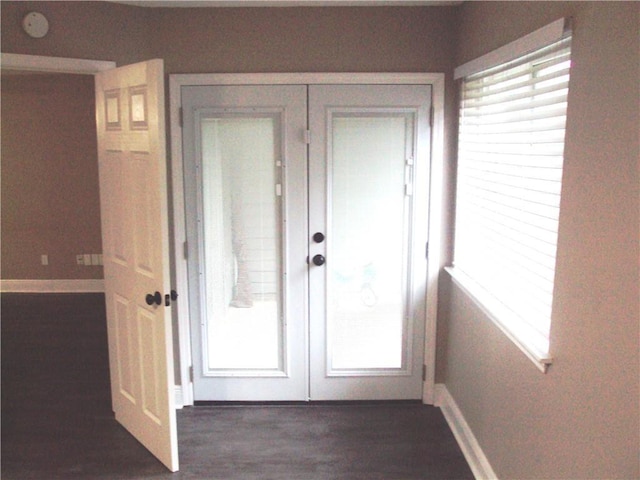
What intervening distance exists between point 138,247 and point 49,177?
365cm

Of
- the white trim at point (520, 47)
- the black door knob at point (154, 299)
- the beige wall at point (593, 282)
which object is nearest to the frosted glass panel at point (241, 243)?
the black door knob at point (154, 299)

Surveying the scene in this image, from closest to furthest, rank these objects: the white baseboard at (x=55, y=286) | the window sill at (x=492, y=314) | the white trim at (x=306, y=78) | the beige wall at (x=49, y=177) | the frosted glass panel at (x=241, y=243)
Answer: the window sill at (x=492, y=314) → the white trim at (x=306, y=78) → the frosted glass panel at (x=241, y=243) → the beige wall at (x=49, y=177) → the white baseboard at (x=55, y=286)

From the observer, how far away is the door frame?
10.2 feet

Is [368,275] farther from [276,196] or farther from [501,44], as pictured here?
[501,44]

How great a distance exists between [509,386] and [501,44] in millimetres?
1501

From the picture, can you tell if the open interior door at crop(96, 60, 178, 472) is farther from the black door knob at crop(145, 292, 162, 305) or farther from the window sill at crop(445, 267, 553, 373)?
the window sill at crop(445, 267, 553, 373)

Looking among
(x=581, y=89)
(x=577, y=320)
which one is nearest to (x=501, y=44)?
(x=581, y=89)

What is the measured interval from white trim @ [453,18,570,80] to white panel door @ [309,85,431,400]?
19.7 inches

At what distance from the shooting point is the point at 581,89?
1.69 metres

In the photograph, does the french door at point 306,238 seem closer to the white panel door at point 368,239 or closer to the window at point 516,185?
the white panel door at point 368,239

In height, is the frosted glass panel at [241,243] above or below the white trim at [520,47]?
below

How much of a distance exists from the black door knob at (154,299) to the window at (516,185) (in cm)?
156

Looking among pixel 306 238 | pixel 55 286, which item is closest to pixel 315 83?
pixel 306 238

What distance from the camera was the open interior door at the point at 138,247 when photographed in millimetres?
2520
